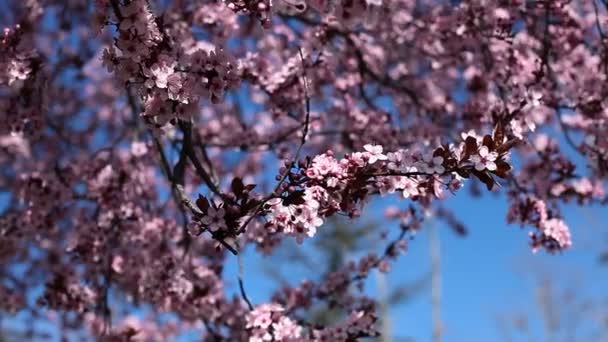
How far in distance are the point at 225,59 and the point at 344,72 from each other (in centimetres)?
278

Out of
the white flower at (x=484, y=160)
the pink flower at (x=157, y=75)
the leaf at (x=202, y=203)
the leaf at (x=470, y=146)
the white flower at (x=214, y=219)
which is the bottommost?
the white flower at (x=214, y=219)

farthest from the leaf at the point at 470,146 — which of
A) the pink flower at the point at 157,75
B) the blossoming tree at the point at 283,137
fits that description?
the pink flower at the point at 157,75

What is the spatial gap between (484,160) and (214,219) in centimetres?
90

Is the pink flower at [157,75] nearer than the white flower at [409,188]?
Yes

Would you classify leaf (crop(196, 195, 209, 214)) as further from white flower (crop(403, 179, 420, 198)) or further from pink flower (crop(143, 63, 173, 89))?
white flower (crop(403, 179, 420, 198))

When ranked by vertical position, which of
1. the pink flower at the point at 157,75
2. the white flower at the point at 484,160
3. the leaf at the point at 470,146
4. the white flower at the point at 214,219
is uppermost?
the pink flower at the point at 157,75

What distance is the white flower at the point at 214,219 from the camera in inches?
89.3

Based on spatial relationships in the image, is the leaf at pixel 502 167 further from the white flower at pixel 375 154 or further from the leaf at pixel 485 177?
the white flower at pixel 375 154

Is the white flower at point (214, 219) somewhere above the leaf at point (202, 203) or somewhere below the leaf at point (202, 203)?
below

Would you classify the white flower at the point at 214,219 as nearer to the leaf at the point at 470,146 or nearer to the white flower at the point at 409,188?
the white flower at the point at 409,188

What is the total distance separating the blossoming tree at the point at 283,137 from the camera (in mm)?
2303

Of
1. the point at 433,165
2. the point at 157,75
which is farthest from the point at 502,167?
the point at 157,75

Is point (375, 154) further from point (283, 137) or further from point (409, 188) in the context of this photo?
point (283, 137)

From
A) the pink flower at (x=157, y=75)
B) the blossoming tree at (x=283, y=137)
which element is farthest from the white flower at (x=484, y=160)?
the pink flower at (x=157, y=75)
